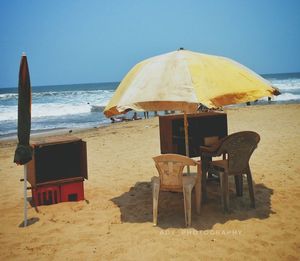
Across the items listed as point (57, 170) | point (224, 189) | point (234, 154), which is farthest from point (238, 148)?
point (57, 170)

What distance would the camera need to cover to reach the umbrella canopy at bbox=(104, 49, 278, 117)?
404 cm

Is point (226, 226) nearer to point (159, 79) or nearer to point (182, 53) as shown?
point (159, 79)

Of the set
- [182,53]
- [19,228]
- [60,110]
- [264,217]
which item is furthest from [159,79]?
[60,110]

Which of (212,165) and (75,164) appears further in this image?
(75,164)

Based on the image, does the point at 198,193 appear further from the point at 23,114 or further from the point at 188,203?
the point at 23,114

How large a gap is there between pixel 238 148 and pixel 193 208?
1.34 m

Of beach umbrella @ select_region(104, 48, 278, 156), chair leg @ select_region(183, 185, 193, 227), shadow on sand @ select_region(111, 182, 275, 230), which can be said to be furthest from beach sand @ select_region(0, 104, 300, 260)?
beach umbrella @ select_region(104, 48, 278, 156)

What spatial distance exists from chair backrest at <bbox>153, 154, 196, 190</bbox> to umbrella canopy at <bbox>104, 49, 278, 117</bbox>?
74 centimetres

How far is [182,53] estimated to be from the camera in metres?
4.85

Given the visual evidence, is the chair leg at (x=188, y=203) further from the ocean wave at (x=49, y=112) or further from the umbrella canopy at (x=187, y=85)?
the ocean wave at (x=49, y=112)

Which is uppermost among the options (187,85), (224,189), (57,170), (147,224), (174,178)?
(187,85)

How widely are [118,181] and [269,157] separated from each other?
14.4ft

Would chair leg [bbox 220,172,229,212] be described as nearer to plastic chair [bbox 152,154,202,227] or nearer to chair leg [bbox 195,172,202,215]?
chair leg [bbox 195,172,202,215]

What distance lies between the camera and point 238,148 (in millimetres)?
4918
